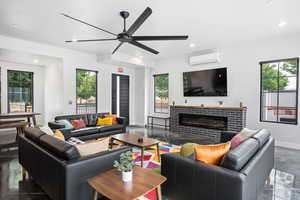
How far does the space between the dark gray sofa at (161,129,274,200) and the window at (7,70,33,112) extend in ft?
24.4

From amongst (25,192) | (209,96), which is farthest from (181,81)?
(25,192)

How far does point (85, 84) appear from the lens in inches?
245

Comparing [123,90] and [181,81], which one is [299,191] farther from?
[123,90]

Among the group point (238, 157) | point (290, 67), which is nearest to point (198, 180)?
point (238, 157)

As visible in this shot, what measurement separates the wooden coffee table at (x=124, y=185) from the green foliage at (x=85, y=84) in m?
4.91

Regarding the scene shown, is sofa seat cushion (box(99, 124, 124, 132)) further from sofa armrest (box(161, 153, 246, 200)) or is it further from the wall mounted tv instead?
sofa armrest (box(161, 153, 246, 200))

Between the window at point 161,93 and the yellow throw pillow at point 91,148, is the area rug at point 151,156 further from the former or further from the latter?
the window at point 161,93

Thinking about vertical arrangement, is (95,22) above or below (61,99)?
above

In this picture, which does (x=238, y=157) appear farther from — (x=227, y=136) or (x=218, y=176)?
(x=227, y=136)

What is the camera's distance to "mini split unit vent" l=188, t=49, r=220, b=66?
539 centimetres

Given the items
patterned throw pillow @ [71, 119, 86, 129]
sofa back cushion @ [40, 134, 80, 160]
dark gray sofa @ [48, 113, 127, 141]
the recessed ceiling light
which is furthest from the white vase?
the recessed ceiling light

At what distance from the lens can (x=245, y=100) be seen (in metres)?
5.05

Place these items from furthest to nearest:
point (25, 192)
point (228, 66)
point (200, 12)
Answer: point (228, 66)
point (200, 12)
point (25, 192)

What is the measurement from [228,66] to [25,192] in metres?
5.84
